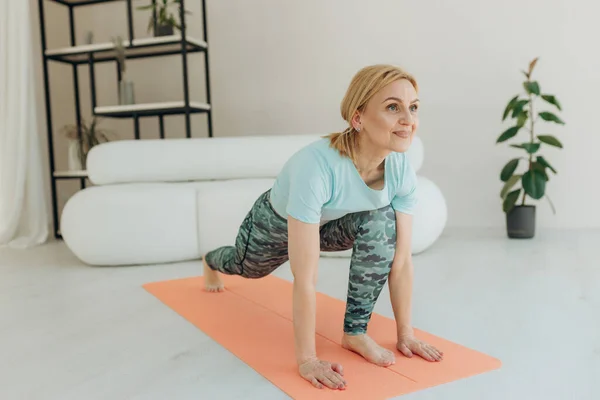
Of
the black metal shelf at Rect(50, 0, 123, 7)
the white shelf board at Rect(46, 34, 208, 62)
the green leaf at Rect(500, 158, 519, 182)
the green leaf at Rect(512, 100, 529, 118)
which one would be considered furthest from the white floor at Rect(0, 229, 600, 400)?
the black metal shelf at Rect(50, 0, 123, 7)

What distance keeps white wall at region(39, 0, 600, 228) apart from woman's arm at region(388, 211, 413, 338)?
83.3 inches

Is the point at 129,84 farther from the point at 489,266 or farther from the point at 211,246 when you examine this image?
the point at 489,266

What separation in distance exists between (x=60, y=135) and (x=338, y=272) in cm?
261

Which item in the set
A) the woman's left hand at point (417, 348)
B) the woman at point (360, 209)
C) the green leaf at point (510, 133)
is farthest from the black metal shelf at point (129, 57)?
the woman's left hand at point (417, 348)

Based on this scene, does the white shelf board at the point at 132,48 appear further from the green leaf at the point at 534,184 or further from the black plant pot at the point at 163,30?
the green leaf at the point at 534,184

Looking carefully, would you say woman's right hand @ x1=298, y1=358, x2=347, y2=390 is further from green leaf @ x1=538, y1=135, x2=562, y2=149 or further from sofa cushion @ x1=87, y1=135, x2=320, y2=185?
green leaf @ x1=538, y1=135, x2=562, y2=149

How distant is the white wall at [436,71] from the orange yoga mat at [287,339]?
1697mm

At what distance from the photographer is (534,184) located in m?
2.75

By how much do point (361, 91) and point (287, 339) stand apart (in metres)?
0.66

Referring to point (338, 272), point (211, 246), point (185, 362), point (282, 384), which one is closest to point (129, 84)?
point (211, 246)

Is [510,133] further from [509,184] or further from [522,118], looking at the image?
[509,184]

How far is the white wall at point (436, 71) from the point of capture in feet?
9.99

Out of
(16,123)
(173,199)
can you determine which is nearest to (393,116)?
(173,199)

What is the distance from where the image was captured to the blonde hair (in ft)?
3.70
